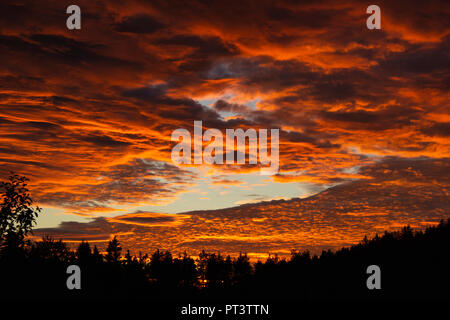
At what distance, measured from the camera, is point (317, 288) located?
10525cm

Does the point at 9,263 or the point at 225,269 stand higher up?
the point at 9,263

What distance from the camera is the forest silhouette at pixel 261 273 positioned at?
9612cm

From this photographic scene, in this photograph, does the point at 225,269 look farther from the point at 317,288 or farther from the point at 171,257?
the point at 317,288

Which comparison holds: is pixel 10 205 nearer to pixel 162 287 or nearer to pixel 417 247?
pixel 162 287

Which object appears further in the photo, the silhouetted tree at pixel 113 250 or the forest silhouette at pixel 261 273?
the silhouetted tree at pixel 113 250

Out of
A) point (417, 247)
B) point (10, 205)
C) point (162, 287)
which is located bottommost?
point (162, 287)

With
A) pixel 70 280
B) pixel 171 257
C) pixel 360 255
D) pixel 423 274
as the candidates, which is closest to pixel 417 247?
pixel 360 255

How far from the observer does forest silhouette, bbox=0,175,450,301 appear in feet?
315

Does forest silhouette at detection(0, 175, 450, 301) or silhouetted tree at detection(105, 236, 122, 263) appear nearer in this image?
forest silhouette at detection(0, 175, 450, 301)

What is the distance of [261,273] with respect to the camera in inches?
5960
